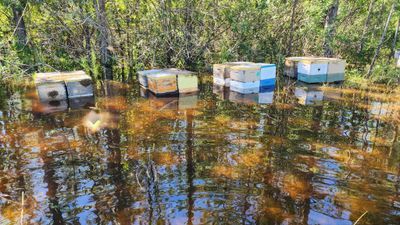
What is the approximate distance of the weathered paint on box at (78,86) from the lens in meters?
5.74

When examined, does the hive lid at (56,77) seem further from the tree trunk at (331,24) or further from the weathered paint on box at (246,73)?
the tree trunk at (331,24)

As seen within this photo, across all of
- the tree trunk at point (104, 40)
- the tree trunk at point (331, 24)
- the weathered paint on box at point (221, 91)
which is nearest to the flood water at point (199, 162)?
the weathered paint on box at point (221, 91)

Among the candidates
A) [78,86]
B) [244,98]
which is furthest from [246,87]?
[78,86]

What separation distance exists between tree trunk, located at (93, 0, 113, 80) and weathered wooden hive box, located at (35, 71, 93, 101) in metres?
2.11

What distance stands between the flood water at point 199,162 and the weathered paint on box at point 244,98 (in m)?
0.13

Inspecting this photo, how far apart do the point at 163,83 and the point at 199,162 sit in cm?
297

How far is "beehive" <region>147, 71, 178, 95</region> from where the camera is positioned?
5.98 meters

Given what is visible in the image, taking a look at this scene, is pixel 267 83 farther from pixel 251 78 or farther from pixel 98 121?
A: pixel 98 121

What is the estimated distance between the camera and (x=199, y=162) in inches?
131

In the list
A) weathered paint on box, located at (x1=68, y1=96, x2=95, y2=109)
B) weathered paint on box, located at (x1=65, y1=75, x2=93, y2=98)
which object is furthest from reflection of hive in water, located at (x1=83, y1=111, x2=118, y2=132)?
weathered paint on box, located at (x1=65, y1=75, x2=93, y2=98)

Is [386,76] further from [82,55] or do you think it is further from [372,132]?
[82,55]

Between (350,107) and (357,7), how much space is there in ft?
21.6

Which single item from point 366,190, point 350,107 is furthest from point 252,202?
point 350,107

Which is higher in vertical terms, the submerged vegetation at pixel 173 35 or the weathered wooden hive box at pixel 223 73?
the submerged vegetation at pixel 173 35
